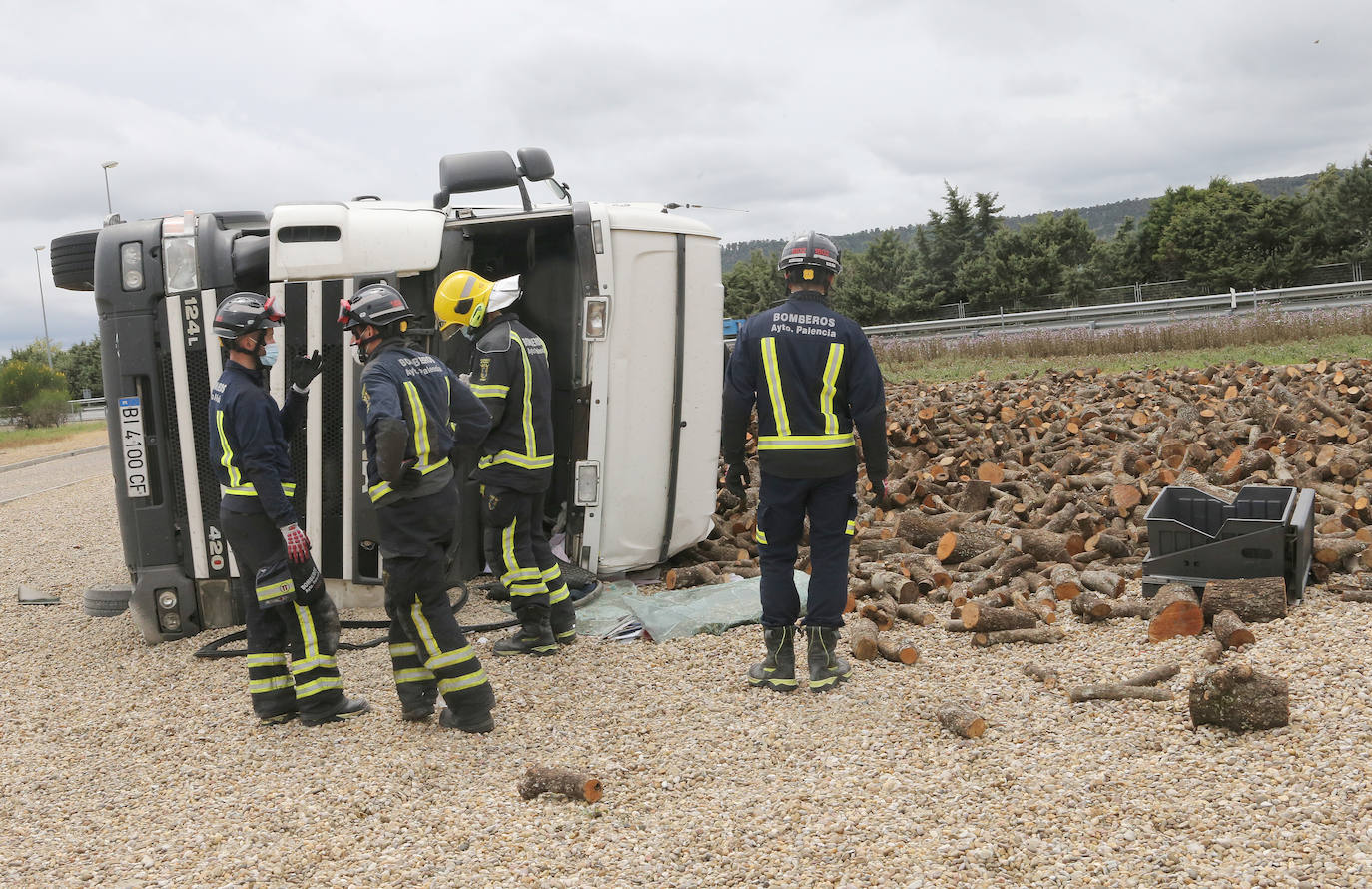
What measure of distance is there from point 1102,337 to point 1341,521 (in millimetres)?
13965

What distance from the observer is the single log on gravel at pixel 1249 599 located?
534 centimetres

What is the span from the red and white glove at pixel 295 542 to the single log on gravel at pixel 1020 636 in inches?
137

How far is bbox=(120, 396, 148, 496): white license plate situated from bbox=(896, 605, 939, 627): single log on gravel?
4.80 metres

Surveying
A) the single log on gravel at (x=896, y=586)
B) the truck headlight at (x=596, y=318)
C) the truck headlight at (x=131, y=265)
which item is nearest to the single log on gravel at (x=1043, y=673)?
the single log on gravel at (x=896, y=586)

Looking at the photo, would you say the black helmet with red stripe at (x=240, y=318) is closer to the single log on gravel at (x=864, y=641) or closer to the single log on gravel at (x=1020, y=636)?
the single log on gravel at (x=864, y=641)

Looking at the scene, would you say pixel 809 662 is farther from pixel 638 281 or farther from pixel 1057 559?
pixel 638 281

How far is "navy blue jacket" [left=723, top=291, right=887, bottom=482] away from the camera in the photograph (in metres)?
5.24

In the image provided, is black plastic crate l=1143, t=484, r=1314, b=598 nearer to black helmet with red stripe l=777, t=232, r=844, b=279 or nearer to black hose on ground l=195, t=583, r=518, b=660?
black helmet with red stripe l=777, t=232, r=844, b=279

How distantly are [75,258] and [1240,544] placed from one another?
24.3ft

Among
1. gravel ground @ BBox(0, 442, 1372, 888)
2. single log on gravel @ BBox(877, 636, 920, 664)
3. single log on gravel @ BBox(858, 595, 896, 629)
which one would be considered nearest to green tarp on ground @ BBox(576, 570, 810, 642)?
gravel ground @ BBox(0, 442, 1372, 888)

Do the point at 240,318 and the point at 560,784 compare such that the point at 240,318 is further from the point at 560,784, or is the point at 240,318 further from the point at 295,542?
the point at 560,784

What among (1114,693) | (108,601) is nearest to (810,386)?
(1114,693)

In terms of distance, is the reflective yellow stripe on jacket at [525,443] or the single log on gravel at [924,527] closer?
the reflective yellow stripe on jacket at [525,443]

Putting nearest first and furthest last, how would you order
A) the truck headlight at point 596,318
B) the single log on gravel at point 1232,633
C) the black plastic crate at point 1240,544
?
the single log on gravel at point 1232,633
the black plastic crate at point 1240,544
the truck headlight at point 596,318
